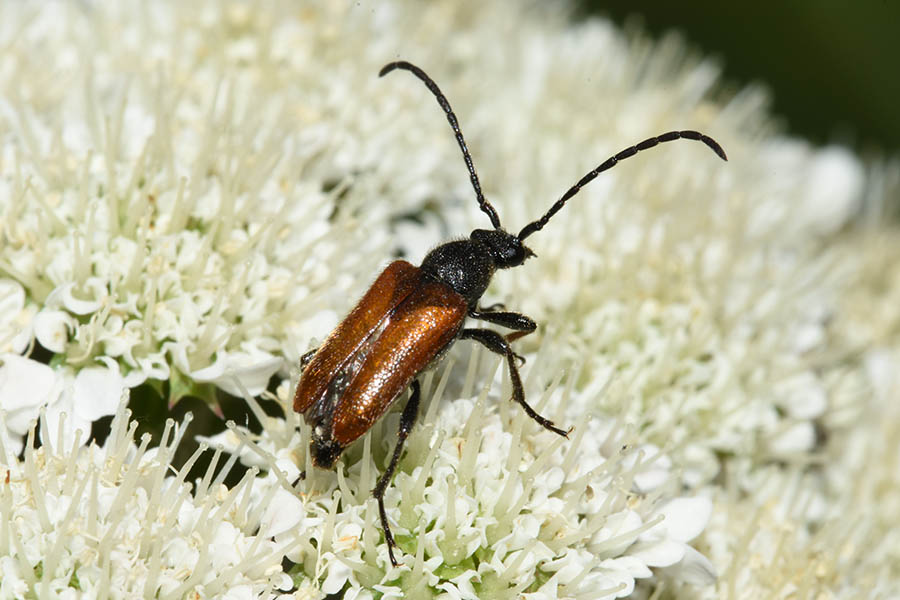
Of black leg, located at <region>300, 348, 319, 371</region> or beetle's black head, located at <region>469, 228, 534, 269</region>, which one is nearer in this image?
black leg, located at <region>300, 348, 319, 371</region>

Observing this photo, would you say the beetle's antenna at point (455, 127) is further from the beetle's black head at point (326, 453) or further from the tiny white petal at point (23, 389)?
the tiny white petal at point (23, 389)

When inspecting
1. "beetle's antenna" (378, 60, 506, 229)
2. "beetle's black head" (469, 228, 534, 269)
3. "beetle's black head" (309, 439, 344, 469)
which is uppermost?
"beetle's antenna" (378, 60, 506, 229)

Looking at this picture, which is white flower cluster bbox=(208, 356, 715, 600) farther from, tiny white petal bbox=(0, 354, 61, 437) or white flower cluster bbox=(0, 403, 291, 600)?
tiny white petal bbox=(0, 354, 61, 437)

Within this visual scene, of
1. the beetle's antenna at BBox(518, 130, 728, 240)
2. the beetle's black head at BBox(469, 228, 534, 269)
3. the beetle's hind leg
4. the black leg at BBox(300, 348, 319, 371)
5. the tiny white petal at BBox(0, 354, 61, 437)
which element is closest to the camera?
the beetle's hind leg

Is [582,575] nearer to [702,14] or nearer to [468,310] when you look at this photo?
[468,310]

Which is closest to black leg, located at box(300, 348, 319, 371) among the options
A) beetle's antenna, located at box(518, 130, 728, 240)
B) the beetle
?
the beetle

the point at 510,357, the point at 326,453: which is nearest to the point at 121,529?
the point at 326,453

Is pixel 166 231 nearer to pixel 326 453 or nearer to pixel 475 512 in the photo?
pixel 326 453

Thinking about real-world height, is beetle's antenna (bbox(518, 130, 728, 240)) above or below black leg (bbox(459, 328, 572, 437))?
above

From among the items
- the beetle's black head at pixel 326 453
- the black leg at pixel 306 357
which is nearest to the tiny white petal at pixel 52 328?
the black leg at pixel 306 357
